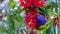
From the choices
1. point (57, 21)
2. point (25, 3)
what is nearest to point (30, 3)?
point (25, 3)

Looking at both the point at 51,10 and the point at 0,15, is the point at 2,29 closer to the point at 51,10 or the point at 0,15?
the point at 0,15

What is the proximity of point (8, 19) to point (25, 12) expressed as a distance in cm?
7

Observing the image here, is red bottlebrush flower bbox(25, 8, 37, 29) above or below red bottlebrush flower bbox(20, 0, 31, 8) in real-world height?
below

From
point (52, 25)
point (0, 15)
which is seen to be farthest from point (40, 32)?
point (0, 15)

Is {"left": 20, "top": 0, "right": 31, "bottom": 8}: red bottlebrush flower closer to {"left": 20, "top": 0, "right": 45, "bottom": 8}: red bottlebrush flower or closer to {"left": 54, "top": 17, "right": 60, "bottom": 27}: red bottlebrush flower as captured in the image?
{"left": 20, "top": 0, "right": 45, "bottom": 8}: red bottlebrush flower

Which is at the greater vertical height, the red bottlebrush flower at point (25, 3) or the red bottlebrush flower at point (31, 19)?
the red bottlebrush flower at point (25, 3)

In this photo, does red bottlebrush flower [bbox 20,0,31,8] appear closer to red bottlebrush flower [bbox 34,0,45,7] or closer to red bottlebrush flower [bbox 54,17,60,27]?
red bottlebrush flower [bbox 34,0,45,7]

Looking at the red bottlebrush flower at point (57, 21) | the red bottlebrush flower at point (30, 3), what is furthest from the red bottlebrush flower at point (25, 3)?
the red bottlebrush flower at point (57, 21)

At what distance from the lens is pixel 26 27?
845 mm

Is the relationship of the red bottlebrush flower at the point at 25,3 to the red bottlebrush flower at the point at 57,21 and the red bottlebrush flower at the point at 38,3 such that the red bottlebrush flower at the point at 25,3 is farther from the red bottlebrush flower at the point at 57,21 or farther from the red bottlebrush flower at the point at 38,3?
the red bottlebrush flower at the point at 57,21

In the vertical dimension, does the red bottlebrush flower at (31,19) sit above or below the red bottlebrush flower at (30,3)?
below

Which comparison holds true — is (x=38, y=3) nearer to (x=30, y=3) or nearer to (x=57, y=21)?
(x=30, y=3)

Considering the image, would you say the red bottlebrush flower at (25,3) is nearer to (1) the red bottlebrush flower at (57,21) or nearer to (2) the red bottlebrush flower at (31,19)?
(2) the red bottlebrush flower at (31,19)

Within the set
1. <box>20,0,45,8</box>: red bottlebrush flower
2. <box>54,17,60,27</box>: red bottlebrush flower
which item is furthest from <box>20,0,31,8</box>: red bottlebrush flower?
<box>54,17,60,27</box>: red bottlebrush flower
